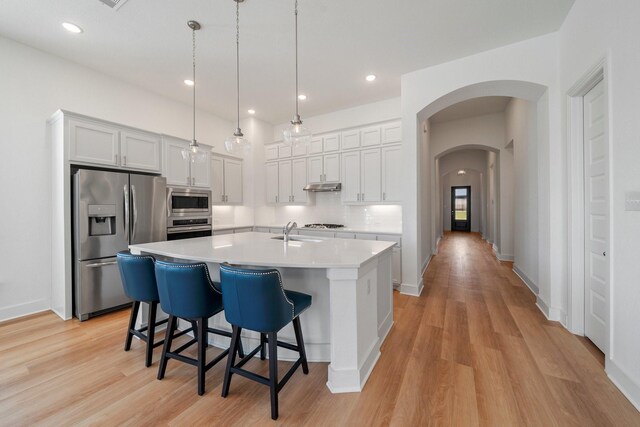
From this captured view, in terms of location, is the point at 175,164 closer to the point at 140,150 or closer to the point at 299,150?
the point at 140,150

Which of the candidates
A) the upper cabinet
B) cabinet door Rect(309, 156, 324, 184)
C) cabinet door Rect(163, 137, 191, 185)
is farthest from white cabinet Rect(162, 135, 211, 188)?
cabinet door Rect(309, 156, 324, 184)

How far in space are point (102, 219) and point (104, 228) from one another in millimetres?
112

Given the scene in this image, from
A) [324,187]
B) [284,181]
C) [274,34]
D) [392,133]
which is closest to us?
[274,34]

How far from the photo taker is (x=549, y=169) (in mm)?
2842

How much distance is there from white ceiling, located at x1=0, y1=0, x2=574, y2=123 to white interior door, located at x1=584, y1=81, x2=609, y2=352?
43.5 inches

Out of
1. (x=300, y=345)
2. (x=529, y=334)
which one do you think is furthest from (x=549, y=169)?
(x=300, y=345)

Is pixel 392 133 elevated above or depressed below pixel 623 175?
above

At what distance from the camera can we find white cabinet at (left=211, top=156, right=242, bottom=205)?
16.3 ft

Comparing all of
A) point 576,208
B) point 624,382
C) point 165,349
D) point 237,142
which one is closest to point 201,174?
point 237,142

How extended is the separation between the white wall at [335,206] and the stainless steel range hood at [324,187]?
245mm

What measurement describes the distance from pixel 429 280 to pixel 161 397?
406 cm

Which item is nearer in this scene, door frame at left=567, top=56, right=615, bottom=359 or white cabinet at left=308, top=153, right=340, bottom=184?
door frame at left=567, top=56, right=615, bottom=359

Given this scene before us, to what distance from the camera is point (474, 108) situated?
544 cm

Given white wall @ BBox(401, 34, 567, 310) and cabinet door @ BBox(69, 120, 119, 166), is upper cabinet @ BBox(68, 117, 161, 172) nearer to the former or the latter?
cabinet door @ BBox(69, 120, 119, 166)
